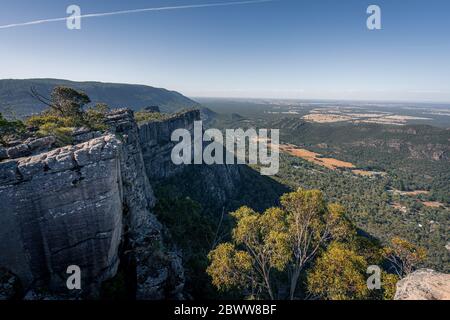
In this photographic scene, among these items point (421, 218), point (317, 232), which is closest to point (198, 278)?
point (317, 232)

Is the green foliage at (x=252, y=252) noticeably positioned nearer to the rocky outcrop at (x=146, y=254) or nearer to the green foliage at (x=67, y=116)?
the rocky outcrop at (x=146, y=254)

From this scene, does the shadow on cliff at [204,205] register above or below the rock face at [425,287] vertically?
below

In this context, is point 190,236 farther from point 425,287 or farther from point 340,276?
point 425,287

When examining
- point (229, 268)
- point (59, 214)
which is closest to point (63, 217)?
point (59, 214)

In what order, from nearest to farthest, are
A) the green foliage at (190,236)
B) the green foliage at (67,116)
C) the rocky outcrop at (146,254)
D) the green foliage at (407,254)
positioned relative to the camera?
the green foliage at (407,254) → the rocky outcrop at (146,254) → the green foliage at (190,236) → the green foliage at (67,116)

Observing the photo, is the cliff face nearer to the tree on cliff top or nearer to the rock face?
the tree on cliff top

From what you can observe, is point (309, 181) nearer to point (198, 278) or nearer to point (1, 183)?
point (198, 278)

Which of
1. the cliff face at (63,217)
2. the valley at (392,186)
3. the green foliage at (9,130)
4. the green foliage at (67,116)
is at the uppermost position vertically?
the green foliage at (67,116)

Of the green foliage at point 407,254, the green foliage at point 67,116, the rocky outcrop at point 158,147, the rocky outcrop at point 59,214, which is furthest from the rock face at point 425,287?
the rocky outcrop at point 158,147
